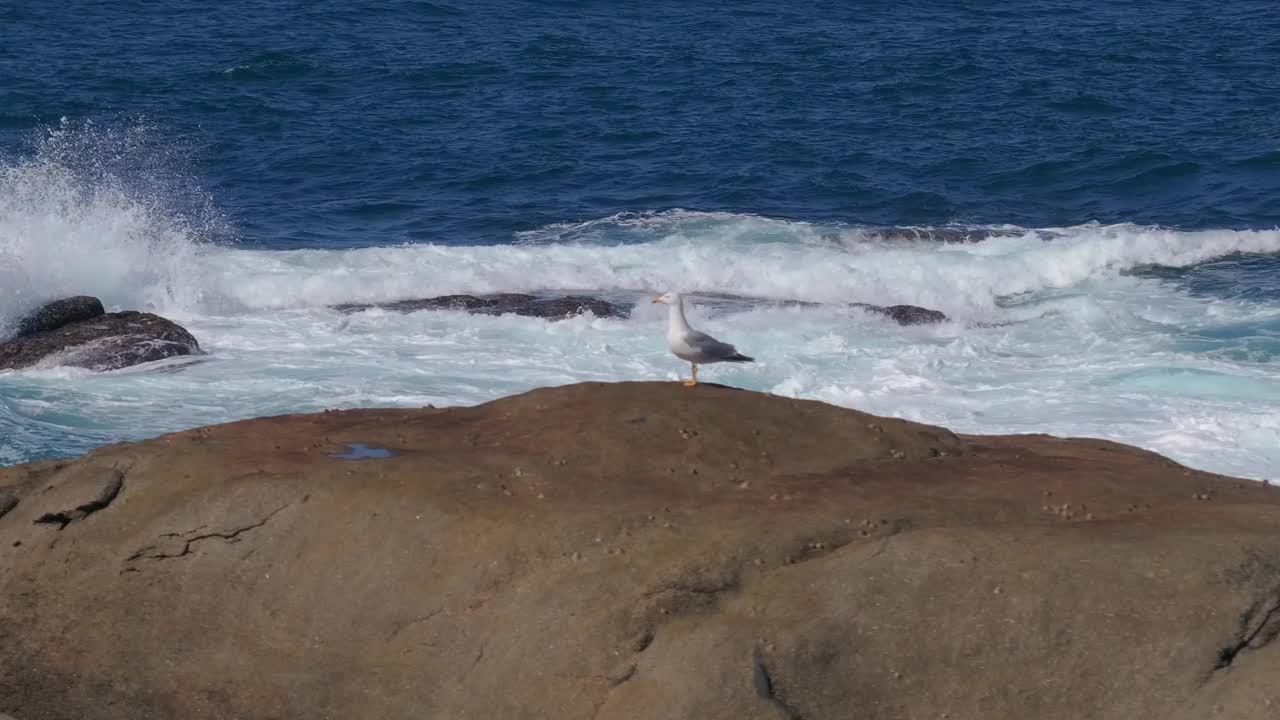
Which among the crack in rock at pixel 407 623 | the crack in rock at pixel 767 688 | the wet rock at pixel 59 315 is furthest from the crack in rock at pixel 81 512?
the wet rock at pixel 59 315

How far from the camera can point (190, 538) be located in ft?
29.9

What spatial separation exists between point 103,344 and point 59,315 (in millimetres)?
1170

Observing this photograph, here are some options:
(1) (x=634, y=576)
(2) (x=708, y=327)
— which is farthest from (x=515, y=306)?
(1) (x=634, y=576)

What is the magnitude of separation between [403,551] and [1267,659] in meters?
4.35

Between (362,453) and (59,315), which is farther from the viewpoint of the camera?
(59,315)

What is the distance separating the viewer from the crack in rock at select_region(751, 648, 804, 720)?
7.68 metres

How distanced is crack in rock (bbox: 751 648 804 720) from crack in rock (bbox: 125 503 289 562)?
2.91 m

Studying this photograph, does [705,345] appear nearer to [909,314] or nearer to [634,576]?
[634,576]

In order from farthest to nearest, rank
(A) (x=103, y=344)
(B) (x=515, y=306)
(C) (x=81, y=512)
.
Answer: (B) (x=515, y=306), (A) (x=103, y=344), (C) (x=81, y=512)

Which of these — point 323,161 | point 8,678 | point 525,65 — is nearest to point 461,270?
point 323,161

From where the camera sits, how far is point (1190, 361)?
63.2ft

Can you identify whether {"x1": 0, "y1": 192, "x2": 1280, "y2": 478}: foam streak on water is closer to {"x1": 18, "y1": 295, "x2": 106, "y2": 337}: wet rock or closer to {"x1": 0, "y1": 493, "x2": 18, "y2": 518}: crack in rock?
{"x1": 18, "y1": 295, "x2": 106, "y2": 337}: wet rock


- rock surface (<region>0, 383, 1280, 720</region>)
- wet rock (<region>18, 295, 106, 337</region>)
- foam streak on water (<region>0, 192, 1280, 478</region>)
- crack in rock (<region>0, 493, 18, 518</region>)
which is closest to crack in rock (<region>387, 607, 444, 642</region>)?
rock surface (<region>0, 383, 1280, 720</region>)

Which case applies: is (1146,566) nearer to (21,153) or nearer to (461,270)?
(461,270)
